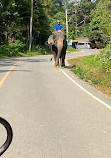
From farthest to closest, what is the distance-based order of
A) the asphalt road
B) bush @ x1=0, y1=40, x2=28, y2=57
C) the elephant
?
bush @ x1=0, y1=40, x2=28, y2=57, the elephant, the asphalt road

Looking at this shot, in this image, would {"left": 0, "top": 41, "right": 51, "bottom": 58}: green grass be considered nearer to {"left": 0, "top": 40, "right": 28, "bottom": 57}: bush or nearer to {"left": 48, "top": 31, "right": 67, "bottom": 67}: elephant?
{"left": 0, "top": 40, "right": 28, "bottom": 57}: bush

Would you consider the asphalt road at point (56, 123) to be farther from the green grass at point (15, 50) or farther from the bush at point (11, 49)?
the bush at point (11, 49)

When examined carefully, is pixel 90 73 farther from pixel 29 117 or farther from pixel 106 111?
pixel 29 117

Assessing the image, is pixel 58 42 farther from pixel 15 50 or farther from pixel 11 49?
pixel 15 50

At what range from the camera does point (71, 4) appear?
3792 inches

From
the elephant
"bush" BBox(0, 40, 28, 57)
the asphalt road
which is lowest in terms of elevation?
the asphalt road

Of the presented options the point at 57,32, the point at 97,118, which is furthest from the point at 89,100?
the point at 57,32

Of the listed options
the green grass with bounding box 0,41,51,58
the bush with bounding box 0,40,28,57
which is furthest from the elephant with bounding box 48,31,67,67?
the bush with bounding box 0,40,28,57

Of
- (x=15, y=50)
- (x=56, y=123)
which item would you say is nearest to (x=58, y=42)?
(x=56, y=123)

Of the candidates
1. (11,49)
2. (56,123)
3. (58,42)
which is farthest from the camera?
(11,49)

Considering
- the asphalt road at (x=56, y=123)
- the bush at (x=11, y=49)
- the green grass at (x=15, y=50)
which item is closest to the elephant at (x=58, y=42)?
the asphalt road at (x=56, y=123)

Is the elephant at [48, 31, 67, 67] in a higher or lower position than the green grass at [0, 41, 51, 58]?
higher

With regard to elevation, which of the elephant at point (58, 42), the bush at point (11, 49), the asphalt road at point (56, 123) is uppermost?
the elephant at point (58, 42)

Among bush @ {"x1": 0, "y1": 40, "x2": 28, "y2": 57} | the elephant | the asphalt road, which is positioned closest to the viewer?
the asphalt road
